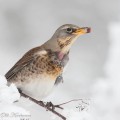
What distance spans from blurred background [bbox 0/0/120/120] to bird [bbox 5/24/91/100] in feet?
14.1

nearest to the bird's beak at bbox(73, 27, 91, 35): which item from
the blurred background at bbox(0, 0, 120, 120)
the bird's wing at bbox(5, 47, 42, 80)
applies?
the bird's wing at bbox(5, 47, 42, 80)

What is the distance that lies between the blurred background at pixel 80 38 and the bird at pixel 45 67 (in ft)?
14.1

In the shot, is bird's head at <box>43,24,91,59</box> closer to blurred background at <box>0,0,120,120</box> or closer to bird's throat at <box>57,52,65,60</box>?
bird's throat at <box>57,52,65,60</box>

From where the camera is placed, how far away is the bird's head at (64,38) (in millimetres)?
3355

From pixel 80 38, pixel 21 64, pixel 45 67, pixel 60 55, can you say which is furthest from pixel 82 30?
pixel 80 38

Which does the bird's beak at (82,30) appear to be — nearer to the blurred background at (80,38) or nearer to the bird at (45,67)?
the bird at (45,67)

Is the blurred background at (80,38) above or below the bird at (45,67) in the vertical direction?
below

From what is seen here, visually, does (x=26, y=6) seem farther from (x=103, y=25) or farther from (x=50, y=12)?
(x=103, y=25)

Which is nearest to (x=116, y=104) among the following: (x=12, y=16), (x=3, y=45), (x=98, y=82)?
(x=98, y=82)

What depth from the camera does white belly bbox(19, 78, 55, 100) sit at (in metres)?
3.37

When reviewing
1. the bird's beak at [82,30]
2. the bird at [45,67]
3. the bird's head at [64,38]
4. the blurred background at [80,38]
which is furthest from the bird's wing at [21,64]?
the blurred background at [80,38]

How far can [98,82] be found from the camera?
7996 millimetres

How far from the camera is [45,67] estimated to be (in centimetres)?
335

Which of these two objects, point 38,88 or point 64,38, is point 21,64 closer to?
point 38,88
